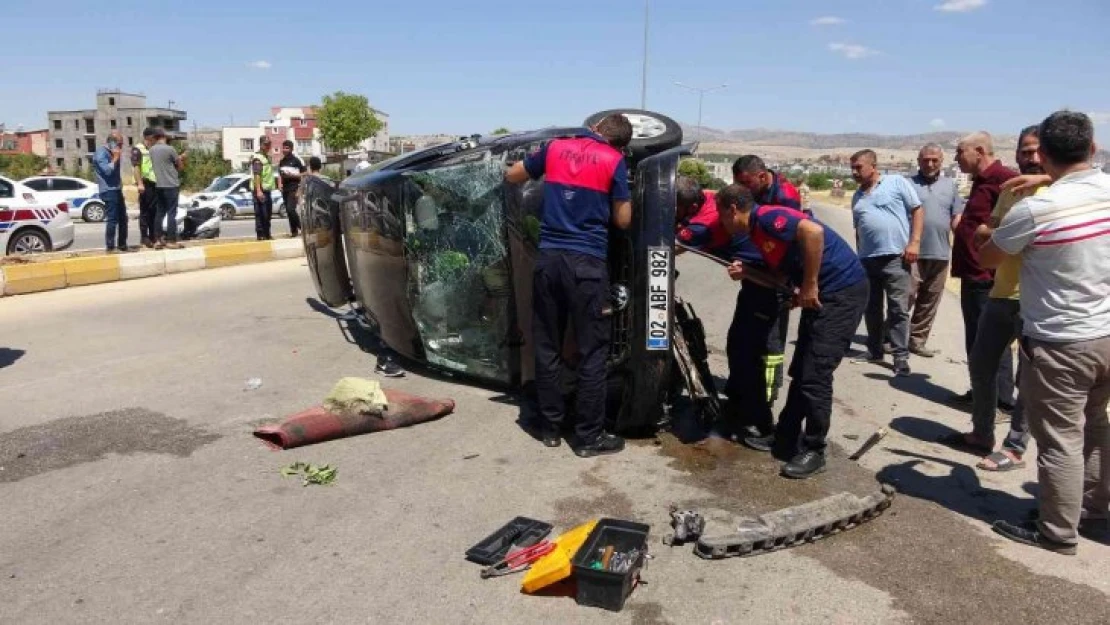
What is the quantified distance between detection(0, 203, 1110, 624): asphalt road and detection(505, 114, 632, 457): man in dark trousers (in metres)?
0.34

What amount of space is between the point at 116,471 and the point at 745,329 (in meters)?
3.56

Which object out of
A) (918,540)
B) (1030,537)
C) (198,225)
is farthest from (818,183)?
(918,540)

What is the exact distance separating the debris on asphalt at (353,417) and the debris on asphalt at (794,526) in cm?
220

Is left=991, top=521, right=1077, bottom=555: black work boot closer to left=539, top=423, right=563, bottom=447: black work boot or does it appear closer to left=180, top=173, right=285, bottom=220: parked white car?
left=539, top=423, right=563, bottom=447: black work boot

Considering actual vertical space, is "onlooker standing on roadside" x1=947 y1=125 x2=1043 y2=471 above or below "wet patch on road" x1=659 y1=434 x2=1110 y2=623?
above

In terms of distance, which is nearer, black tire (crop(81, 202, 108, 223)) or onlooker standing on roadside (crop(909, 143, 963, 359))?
onlooker standing on roadside (crop(909, 143, 963, 359))

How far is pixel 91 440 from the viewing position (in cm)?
460

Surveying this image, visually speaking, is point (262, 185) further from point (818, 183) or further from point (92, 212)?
point (818, 183)

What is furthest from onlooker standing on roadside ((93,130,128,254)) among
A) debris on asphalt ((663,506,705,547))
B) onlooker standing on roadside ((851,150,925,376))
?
debris on asphalt ((663,506,705,547))

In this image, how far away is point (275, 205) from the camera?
25516mm

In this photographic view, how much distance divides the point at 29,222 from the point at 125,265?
2.78 metres

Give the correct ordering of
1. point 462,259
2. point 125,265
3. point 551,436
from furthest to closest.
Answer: point 125,265, point 462,259, point 551,436

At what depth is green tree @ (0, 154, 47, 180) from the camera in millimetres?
Result: 48391

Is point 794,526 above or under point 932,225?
under
